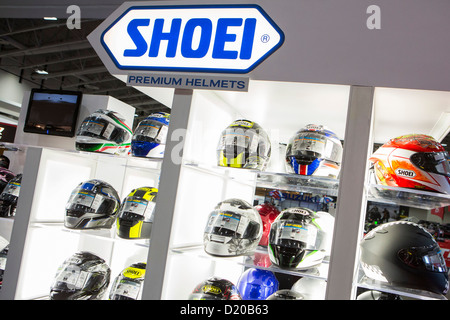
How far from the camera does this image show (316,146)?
7.86 feet

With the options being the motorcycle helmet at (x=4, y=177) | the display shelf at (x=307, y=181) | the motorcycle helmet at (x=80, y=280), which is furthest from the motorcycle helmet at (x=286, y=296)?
the motorcycle helmet at (x=4, y=177)

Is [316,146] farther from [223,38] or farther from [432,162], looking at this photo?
[223,38]

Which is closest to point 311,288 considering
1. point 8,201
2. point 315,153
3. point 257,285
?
point 257,285

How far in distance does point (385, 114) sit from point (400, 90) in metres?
0.48

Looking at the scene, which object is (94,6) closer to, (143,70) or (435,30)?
(143,70)

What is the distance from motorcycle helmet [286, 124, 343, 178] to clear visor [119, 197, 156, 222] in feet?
3.37

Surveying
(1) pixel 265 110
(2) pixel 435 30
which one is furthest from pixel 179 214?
(2) pixel 435 30

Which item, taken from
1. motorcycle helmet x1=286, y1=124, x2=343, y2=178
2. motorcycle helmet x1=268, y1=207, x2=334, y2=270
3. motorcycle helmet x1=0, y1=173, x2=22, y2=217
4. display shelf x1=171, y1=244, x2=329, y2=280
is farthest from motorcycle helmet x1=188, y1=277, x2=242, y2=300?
motorcycle helmet x1=0, y1=173, x2=22, y2=217

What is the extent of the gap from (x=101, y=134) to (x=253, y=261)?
148 centimetres

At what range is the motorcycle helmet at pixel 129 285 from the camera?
8.42 ft

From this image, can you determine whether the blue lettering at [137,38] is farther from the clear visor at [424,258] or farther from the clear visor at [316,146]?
the clear visor at [424,258]

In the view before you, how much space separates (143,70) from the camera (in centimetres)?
233

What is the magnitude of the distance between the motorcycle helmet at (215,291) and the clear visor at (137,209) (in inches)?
24.9
